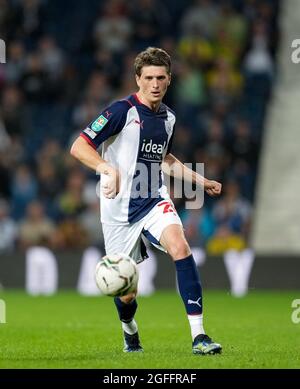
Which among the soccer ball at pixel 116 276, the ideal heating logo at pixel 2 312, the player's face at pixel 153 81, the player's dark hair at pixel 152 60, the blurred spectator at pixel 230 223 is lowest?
the ideal heating logo at pixel 2 312

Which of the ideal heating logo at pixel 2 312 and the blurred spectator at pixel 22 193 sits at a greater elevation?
the blurred spectator at pixel 22 193

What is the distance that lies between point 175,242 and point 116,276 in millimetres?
535

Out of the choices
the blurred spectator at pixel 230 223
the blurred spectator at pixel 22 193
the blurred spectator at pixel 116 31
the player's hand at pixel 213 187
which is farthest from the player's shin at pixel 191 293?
the blurred spectator at pixel 116 31

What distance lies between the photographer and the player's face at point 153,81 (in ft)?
25.8

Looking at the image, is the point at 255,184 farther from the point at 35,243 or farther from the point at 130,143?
the point at 130,143

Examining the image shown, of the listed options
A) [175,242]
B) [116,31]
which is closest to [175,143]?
[116,31]

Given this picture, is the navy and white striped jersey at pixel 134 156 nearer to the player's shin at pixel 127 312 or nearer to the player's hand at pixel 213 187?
the player's hand at pixel 213 187

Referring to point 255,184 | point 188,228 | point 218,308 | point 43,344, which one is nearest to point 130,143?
point 43,344

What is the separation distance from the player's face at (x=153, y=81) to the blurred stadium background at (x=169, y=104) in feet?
25.4

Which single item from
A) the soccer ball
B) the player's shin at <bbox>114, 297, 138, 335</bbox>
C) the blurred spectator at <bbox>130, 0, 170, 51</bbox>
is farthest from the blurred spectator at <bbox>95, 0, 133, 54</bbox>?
the soccer ball

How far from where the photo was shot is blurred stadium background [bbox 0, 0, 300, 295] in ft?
53.3

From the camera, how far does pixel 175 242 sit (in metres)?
7.71

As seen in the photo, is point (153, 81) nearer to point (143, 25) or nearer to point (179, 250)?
point (179, 250)
